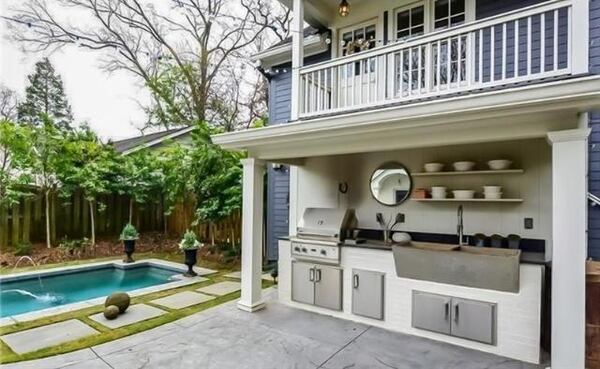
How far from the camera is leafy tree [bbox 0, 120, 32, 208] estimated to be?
736 centimetres

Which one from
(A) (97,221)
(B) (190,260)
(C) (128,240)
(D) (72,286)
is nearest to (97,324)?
(B) (190,260)

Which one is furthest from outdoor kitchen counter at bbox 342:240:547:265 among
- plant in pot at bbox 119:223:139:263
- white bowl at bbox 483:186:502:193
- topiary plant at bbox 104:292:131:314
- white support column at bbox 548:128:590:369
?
plant in pot at bbox 119:223:139:263

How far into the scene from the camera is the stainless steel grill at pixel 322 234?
477 cm

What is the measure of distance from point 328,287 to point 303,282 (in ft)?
1.36

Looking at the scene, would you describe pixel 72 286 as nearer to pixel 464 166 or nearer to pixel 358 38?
pixel 358 38

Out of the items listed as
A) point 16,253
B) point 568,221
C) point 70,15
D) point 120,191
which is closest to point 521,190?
point 568,221

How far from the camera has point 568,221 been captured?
2871mm

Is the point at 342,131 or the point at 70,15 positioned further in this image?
the point at 70,15

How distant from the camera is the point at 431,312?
3.95 metres

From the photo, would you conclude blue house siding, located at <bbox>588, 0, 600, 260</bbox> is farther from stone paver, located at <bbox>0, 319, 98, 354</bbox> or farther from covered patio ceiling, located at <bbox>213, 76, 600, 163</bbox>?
stone paver, located at <bbox>0, 319, 98, 354</bbox>

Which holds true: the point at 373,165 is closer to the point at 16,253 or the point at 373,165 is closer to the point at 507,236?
the point at 507,236

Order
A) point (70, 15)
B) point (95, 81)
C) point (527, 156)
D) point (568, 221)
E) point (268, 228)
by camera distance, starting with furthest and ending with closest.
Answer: point (95, 81)
point (70, 15)
point (268, 228)
point (527, 156)
point (568, 221)

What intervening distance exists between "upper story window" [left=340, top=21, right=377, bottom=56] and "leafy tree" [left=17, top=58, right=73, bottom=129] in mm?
12027

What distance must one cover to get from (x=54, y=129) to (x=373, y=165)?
7.63 m
